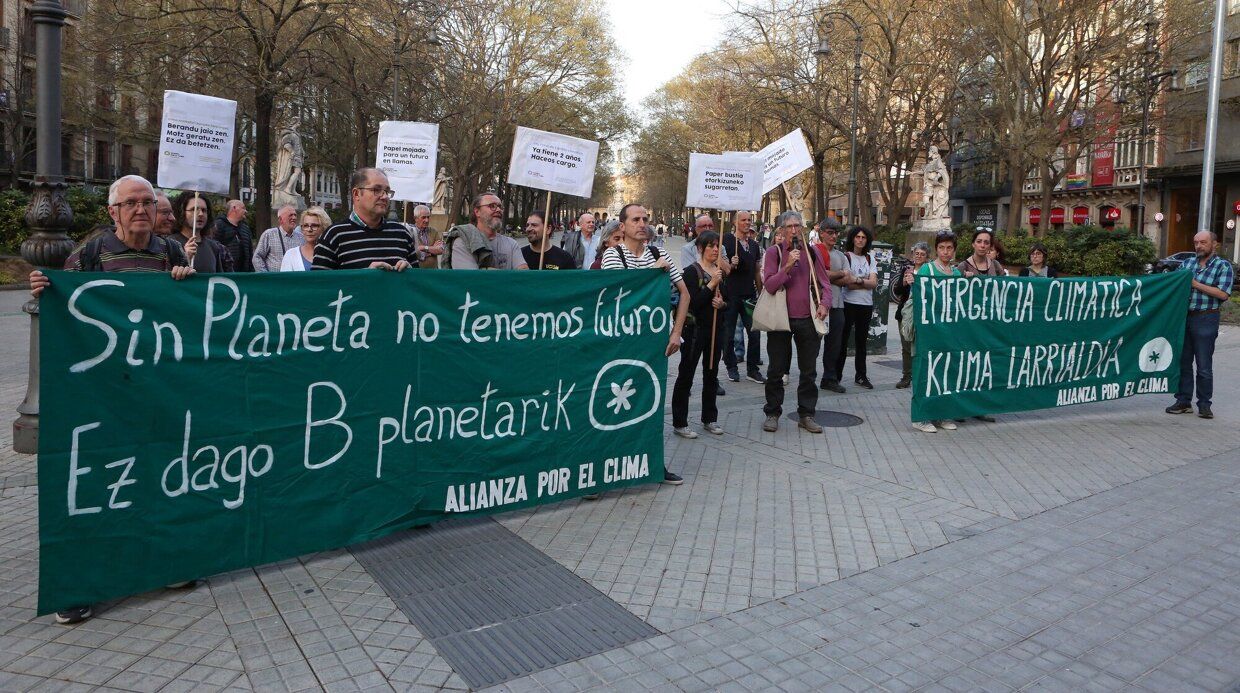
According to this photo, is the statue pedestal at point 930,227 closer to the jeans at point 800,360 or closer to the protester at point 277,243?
the jeans at point 800,360

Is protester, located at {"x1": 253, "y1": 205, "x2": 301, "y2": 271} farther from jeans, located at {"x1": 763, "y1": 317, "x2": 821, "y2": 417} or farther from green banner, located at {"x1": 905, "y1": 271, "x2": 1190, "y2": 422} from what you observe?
green banner, located at {"x1": 905, "y1": 271, "x2": 1190, "y2": 422}

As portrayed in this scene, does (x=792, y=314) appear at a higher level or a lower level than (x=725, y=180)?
lower

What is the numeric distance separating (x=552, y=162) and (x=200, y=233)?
246 cm

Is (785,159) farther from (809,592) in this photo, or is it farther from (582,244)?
(809,592)

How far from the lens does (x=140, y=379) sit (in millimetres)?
3932

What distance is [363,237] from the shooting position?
5.11 metres

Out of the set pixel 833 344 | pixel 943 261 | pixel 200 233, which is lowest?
pixel 833 344

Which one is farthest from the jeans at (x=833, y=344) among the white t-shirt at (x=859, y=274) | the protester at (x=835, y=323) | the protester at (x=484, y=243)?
the protester at (x=484, y=243)

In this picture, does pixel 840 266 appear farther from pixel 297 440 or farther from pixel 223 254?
pixel 297 440

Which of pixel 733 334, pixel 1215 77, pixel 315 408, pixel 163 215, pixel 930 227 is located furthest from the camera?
pixel 930 227

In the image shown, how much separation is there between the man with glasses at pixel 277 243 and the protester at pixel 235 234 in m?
0.08

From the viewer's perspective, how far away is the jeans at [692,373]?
278 inches

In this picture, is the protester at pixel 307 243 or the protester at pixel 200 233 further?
the protester at pixel 307 243

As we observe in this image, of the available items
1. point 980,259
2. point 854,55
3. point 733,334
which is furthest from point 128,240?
point 854,55
